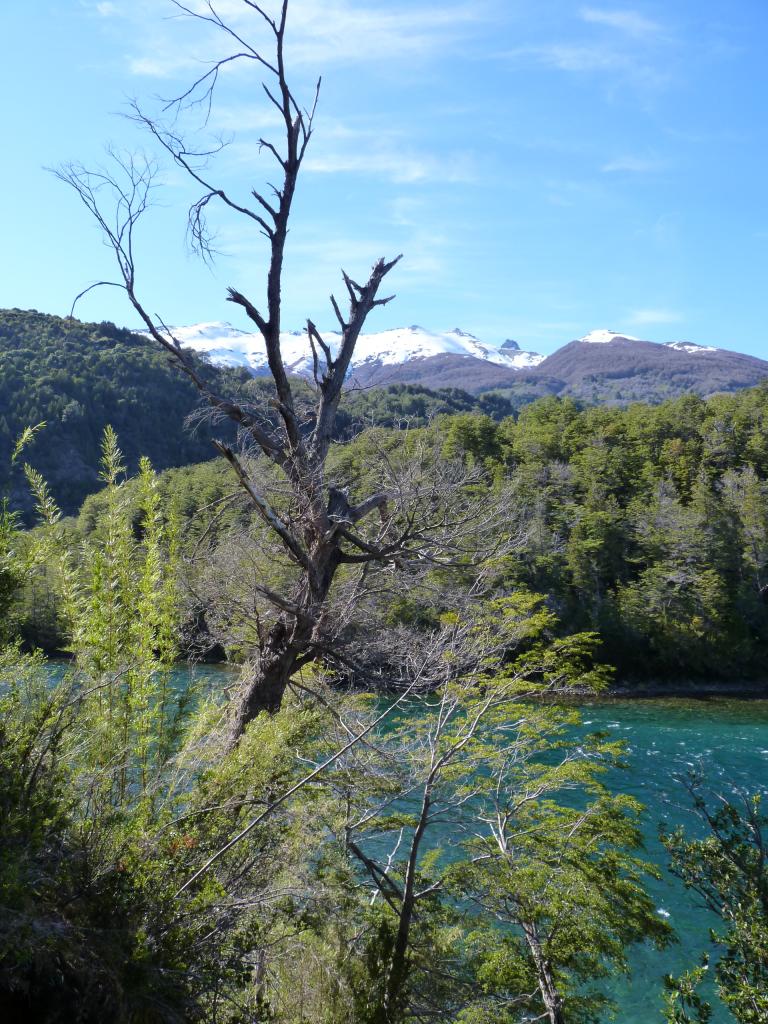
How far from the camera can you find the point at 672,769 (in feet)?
52.8

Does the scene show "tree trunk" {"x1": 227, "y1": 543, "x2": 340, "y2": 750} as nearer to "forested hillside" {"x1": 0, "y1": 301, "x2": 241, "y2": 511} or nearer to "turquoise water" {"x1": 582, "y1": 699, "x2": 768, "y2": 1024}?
"turquoise water" {"x1": 582, "y1": 699, "x2": 768, "y2": 1024}

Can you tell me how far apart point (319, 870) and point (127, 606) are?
2076mm

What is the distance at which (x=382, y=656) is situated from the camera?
585cm

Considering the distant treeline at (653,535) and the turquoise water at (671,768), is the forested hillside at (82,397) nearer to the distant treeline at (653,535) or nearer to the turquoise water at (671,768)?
the distant treeline at (653,535)

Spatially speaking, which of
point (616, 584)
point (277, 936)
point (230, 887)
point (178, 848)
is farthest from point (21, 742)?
point (616, 584)

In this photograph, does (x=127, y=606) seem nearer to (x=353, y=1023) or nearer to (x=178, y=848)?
(x=178, y=848)

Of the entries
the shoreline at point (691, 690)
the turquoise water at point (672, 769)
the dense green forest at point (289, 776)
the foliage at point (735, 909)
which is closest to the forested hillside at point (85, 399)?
the shoreline at point (691, 690)

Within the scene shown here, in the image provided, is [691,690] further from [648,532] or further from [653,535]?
[648,532]

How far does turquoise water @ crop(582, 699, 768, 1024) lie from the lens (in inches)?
334

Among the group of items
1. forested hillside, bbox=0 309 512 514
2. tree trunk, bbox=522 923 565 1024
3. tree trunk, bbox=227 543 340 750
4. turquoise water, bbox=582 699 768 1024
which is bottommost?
turquoise water, bbox=582 699 768 1024

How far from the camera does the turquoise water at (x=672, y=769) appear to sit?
8477mm

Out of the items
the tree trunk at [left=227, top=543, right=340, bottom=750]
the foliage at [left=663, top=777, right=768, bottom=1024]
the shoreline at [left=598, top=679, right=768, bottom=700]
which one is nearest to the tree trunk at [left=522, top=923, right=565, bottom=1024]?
the foliage at [left=663, top=777, right=768, bottom=1024]

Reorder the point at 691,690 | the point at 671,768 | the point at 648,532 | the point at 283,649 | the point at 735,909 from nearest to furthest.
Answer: the point at 735,909
the point at 283,649
the point at 671,768
the point at 691,690
the point at 648,532

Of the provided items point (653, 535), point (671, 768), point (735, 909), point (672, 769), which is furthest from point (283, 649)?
point (653, 535)
